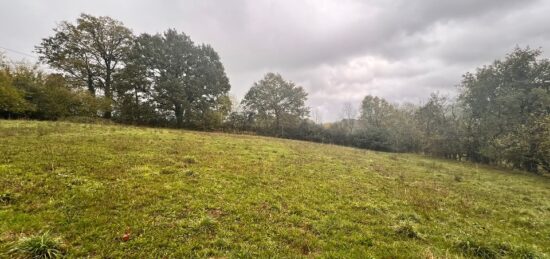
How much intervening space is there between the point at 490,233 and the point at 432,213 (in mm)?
1829

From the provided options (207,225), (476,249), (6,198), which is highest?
(6,198)

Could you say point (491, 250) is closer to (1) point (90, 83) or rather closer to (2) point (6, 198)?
(2) point (6, 198)

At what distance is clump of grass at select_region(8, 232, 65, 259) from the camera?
4.85 metres

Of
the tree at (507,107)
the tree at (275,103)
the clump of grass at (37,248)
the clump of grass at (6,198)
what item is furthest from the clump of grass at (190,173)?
the tree at (275,103)

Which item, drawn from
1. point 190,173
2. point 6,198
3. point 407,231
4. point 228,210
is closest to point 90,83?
point 190,173

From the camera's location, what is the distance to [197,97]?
135 feet

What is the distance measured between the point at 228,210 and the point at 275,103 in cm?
4846

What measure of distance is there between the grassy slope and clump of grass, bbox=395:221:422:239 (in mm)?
31

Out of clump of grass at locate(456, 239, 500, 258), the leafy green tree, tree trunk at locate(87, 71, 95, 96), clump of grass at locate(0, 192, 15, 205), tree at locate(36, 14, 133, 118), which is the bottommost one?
clump of grass at locate(456, 239, 500, 258)

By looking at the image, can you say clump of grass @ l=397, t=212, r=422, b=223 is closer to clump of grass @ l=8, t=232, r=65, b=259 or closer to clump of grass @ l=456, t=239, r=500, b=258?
clump of grass @ l=456, t=239, r=500, b=258

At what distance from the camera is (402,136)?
1898 inches

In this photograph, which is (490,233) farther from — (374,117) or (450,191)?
(374,117)

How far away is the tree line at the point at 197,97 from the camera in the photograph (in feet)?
88.9

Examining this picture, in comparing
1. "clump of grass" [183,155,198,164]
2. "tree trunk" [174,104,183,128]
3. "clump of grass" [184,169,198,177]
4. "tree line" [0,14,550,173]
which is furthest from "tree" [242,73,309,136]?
"clump of grass" [184,169,198,177]
